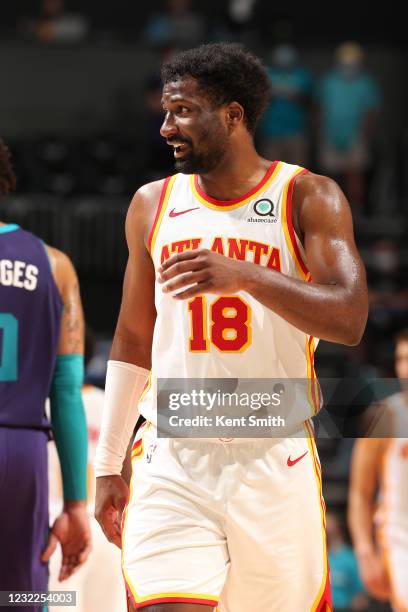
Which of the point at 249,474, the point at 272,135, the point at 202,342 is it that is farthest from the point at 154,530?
the point at 272,135

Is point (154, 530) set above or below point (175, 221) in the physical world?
below

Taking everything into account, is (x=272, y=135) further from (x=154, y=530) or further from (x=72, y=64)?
(x=154, y=530)

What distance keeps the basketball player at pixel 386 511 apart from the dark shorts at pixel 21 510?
2270mm

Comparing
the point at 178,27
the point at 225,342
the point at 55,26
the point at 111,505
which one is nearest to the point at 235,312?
the point at 225,342

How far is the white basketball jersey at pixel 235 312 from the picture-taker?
3330 mm

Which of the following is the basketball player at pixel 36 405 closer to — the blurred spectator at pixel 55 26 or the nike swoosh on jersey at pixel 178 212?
the nike swoosh on jersey at pixel 178 212

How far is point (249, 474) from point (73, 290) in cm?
110

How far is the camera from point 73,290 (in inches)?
156

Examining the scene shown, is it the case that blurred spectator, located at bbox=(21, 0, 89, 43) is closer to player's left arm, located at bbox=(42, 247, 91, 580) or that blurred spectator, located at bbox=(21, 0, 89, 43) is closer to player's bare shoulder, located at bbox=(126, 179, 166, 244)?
player's left arm, located at bbox=(42, 247, 91, 580)

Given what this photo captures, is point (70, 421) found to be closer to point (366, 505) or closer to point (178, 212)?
point (178, 212)

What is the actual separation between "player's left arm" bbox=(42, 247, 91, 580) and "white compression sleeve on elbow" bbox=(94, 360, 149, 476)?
0.34 meters

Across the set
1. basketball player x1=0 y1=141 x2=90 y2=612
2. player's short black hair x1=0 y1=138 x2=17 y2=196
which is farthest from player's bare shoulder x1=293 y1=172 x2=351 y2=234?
player's short black hair x1=0 y1=138 x2=17 y2=196

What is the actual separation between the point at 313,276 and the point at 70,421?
1.21 metres

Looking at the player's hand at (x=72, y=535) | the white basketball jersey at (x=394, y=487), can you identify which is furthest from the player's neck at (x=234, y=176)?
the white basketball jersey at (x=394, y=487)
